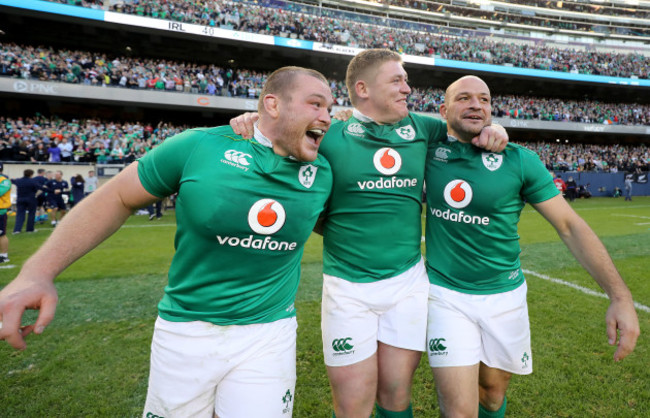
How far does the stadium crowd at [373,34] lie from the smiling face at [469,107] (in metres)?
29.2

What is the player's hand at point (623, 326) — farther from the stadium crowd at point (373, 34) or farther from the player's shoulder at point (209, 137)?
the stadium crowd at point (373, 34)

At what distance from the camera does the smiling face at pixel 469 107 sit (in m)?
2.60

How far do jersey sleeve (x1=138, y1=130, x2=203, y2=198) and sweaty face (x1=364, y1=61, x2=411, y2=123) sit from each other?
131 cm

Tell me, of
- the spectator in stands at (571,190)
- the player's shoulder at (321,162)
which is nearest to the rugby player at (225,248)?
the player's shoulder at (321,162)

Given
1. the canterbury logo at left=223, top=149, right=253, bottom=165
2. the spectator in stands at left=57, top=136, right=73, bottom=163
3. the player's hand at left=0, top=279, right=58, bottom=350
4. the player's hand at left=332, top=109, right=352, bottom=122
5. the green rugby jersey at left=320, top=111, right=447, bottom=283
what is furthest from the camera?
the spectator in stands at left=57, top=136, right=73, bottom=163

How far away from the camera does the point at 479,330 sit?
8.34ft

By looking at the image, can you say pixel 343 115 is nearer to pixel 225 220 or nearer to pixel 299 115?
pixel 299 115

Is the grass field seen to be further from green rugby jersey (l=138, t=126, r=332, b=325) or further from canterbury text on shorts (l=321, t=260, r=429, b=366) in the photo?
green rugby jersey (l=138, t=126, r=332, b=325)

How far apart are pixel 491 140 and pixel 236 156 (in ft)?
5.59

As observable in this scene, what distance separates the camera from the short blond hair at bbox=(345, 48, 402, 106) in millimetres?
2592

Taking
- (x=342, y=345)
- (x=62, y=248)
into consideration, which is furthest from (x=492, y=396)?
(x=62, y=248)

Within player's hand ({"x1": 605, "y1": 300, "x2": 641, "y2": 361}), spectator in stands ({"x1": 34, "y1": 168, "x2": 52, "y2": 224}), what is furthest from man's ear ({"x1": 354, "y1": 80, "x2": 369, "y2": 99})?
spectator in stands ({"x1": 34, "y1": 168, "x2": 52, "y2": 224})

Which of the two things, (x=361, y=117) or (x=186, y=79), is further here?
(x=186, y=79)

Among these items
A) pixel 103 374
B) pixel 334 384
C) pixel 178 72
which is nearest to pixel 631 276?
pixel 334 384
